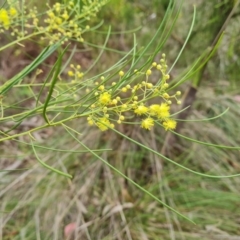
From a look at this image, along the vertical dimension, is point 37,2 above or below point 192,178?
above

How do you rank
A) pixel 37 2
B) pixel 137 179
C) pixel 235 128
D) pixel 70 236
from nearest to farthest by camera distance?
pixel 70 236 < pixel 137 179 < pixel 235 128 < pixel 37 2

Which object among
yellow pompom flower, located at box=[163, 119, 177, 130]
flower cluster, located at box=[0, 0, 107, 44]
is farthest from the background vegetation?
yellow pompom flower, located at box=[163, 119, 177, 130]

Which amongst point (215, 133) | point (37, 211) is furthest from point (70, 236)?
point (215, 133)

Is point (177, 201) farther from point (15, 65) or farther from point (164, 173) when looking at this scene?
point (15, 65)

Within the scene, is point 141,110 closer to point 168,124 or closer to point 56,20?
point 168,124

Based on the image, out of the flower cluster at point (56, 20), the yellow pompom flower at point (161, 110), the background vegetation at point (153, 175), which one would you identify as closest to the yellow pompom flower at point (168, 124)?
the yellow pompom flower at point (161, 110)

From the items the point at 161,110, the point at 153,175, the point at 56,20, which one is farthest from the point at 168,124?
the point at 153,175

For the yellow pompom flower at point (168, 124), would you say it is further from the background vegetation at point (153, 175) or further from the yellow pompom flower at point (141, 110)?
the background vegetation at point (153, 175)
